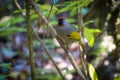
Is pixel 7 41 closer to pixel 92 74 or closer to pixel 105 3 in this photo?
pixel 105 3

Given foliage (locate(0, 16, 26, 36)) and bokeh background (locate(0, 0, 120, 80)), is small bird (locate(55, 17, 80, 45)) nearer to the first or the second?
bokeh background (locate(0, 0, 120, 80))

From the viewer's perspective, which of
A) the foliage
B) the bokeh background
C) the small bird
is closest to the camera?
the small bird

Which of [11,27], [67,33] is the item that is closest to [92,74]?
[67,33]

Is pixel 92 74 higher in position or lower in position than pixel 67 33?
lower

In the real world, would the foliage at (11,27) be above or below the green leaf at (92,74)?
above

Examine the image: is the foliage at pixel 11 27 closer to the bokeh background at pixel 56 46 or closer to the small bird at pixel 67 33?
the bokeh background at pixel 56 46

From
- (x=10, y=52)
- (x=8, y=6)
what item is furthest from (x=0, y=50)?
(x=8, y=6)

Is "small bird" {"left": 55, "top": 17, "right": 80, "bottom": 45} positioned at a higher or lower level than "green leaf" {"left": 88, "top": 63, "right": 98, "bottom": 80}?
higher

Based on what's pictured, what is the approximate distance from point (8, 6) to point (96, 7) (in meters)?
2.22

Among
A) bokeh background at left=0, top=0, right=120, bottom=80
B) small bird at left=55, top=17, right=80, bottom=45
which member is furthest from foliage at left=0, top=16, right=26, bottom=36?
small bird at left=55, top=17, right=80, bottom=45

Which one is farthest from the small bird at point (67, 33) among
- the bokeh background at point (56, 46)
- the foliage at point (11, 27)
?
the foliage at point (11, 27)

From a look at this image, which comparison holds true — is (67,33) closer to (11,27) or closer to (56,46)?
(11,27)

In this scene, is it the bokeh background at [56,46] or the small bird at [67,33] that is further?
the bokeh background at [56,46]

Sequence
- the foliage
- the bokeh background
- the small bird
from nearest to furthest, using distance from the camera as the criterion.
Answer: the small bird
the bokeh background
the foliage
